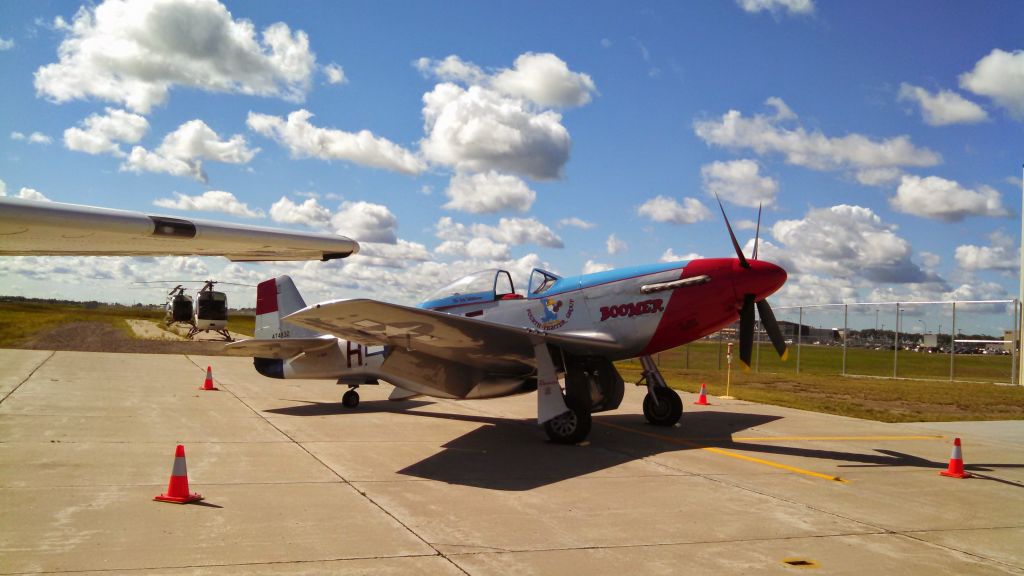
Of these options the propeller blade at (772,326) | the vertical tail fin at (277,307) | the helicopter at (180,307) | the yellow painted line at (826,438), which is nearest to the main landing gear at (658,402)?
the yellow painted line at (826,438)

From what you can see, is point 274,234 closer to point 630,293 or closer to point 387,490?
point 387,490

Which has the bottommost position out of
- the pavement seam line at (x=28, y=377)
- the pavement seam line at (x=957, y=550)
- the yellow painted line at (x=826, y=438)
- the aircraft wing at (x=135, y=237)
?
the pavement seam line at (x=28, y=377)

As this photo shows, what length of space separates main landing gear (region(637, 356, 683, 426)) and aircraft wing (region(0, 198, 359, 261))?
6710 mm

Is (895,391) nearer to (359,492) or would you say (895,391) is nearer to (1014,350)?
(1014,350)

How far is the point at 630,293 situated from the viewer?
10.0 metres

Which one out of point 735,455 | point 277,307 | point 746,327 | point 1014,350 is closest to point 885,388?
point 1014,350

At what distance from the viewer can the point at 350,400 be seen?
13.0 m

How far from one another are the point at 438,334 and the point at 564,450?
2.27m

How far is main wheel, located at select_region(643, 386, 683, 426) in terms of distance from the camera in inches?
452

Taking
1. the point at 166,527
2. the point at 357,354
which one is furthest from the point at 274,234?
the point at 357,354

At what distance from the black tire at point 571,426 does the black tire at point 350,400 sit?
4.88 meters

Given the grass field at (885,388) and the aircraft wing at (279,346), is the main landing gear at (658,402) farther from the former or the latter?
the aircraft wing at (279,346)

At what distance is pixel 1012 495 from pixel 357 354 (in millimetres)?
9488

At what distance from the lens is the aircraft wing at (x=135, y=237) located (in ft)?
13.3
